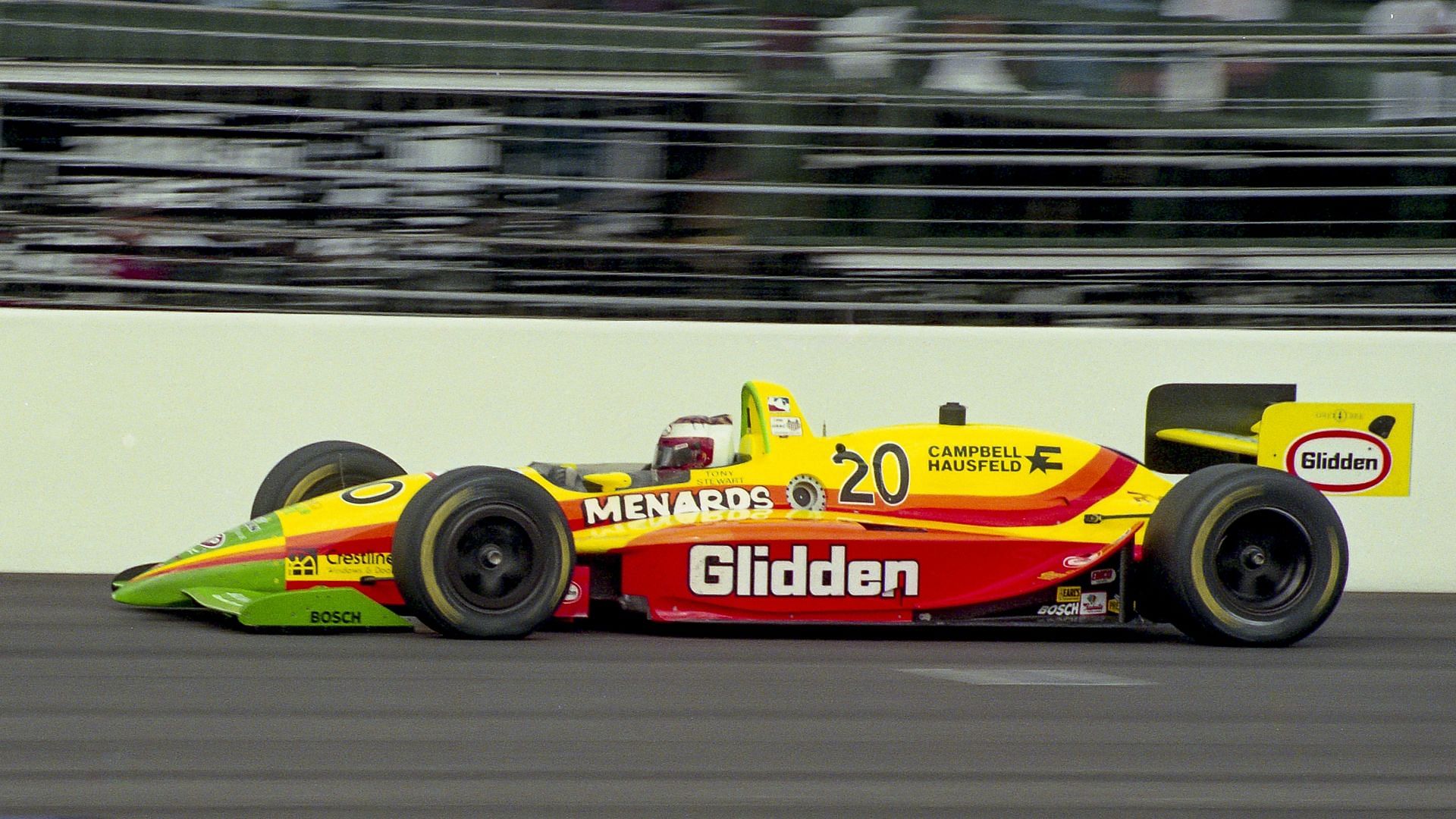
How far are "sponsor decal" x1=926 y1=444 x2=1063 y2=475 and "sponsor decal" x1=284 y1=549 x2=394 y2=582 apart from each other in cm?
199

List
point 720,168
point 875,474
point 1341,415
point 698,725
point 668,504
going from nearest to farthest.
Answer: point 698,725, point 668,504, point 875,474, point 1341,415, point 720,168

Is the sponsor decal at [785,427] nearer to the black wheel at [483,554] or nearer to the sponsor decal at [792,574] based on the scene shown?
the sponsor decal at [792,574]

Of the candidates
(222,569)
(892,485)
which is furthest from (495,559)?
(892,485)

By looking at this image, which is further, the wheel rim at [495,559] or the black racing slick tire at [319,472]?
the black racing slick tire at [319,472]

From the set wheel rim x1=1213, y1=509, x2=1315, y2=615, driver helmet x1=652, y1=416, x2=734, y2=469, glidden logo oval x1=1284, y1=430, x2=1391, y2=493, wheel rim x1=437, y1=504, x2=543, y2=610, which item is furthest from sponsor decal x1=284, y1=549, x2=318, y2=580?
glidden logo oval x1=1284, y1=430, x2=1391, y2=493

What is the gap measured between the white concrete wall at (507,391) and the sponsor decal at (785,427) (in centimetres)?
145

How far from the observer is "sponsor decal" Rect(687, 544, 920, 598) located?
588 centimetres

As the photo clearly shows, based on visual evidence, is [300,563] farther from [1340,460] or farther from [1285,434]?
[1340,460]

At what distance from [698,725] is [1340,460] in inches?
173

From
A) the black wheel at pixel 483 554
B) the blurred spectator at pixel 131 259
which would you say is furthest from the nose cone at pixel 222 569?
the blurred spectator at pixel 131 259

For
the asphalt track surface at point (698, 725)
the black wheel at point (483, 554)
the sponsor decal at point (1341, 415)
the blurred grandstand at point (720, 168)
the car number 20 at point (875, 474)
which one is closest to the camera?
the asphalt track surface at point (698, 725)

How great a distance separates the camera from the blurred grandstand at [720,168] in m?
7.86

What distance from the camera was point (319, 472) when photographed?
264 inches

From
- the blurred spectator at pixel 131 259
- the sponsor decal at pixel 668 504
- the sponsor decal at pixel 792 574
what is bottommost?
the sponsor decal at pixel 792 574
